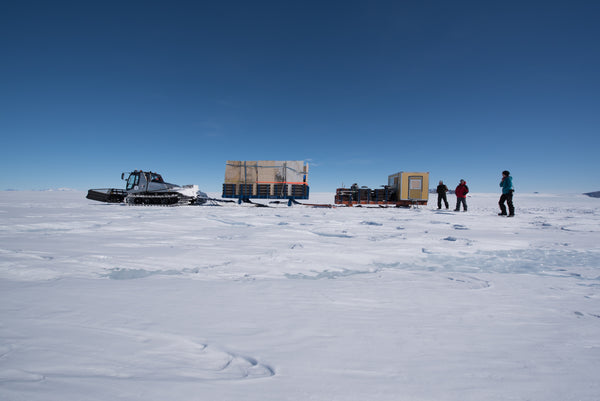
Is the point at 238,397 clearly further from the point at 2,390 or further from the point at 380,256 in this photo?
the point at 380,256

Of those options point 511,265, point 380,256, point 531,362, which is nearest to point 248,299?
point 531,362

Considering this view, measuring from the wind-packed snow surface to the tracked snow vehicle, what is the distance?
1028cm

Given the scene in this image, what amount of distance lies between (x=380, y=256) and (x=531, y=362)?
6.52ft

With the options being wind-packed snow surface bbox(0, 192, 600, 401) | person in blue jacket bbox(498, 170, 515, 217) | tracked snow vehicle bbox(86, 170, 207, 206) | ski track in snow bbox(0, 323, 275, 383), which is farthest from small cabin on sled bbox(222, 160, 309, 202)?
ski track in snow bbox(0, 323, 275, 383)

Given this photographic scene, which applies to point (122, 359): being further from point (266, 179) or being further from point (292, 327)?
point (266, 179)

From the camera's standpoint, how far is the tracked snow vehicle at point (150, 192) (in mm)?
12453

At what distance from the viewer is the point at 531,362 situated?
1149mm

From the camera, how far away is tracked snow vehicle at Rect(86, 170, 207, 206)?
40.9 ft

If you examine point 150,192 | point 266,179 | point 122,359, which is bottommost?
point 122,359

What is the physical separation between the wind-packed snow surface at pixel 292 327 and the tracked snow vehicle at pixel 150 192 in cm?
1028

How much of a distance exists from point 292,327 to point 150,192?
44.7 ft

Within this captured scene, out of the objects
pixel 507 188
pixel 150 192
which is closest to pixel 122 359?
pixel 507 188

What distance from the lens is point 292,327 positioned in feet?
4.68

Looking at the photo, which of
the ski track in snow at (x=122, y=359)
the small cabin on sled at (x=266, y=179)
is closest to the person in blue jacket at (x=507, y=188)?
the small cabin on sled at (x=266, y=179)
